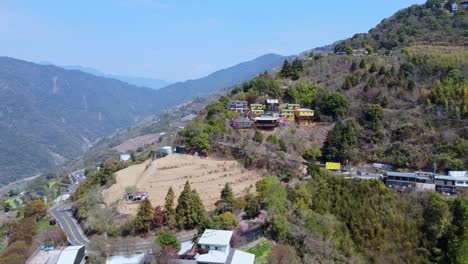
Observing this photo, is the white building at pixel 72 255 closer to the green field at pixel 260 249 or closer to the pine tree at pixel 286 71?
the green field at pixel 260 249

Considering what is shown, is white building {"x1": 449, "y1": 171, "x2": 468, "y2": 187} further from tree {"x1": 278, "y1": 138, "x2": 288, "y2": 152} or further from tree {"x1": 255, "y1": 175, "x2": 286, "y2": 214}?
tree {"x1": 278, "y1": 138, "x2": 288, "y2": 152}

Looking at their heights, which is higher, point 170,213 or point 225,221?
point 170,213

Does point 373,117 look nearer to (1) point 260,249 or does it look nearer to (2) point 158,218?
(1) point 260,249

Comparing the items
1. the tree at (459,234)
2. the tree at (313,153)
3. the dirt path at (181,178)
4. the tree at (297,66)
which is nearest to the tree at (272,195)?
the dirt path at (181,178)

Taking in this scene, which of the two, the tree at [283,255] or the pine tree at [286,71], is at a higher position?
the pine tree at [286,71]

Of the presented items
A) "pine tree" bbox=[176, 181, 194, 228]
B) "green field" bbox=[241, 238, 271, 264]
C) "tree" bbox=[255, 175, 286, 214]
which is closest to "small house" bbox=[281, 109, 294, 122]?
"tree" bbox=[255, 175, 286, 214]

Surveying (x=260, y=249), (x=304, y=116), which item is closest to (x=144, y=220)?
(x=260, y=249)
